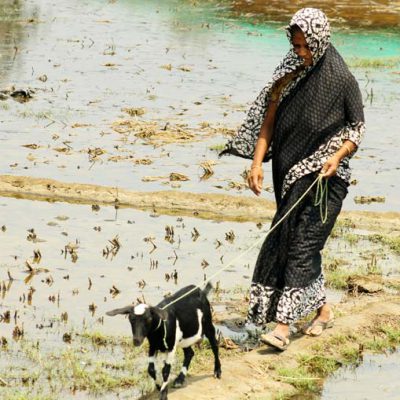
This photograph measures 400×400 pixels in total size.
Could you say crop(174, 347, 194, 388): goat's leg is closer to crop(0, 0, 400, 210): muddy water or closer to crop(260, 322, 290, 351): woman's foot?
crop(260, 322, 290, 351): woman's foot

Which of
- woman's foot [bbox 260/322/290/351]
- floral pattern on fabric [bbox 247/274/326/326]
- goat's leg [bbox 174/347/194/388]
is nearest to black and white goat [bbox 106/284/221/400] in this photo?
goat's leg [bbox 174/347/194/388]

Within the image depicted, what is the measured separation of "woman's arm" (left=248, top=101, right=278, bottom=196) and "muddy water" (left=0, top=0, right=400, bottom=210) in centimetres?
413

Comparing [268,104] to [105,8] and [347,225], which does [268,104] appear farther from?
[105,8]

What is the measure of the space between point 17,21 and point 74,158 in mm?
10501

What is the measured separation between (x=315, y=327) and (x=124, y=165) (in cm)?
532

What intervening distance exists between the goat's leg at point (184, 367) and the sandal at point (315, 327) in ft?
3.61

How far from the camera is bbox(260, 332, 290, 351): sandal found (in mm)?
6566

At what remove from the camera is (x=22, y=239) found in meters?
9.20

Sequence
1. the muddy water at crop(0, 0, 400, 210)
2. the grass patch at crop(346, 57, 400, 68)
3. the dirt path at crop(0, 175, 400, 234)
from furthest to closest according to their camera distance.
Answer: the grass patch at crop(346, 57, 400, 68) < the muddy water at crop(0, 0, 400, 210) < the dirt path at crop(0, 175, 400, 234)

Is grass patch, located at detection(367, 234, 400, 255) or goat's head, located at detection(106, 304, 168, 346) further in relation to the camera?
grass patch, located at detection(367, 234, 400, 255)

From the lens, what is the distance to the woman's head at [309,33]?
6.20 metres

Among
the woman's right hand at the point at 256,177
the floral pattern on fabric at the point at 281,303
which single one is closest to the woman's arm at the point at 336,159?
the woman's right hand at the point at 256,177

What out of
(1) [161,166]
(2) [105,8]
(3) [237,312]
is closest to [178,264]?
(3) [237,312]

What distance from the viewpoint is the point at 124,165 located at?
12.0 metres
